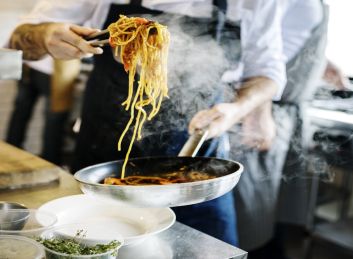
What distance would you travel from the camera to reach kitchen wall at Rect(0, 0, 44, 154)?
3.35 meters

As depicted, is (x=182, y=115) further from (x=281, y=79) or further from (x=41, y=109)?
(x=41, y=109)

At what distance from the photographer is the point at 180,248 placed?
0.96m

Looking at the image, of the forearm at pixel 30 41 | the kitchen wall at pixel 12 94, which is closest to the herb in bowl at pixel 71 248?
the forearm at pixel 30 41

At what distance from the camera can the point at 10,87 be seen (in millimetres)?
3576

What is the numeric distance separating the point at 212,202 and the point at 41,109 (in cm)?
272

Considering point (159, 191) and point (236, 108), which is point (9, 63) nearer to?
point (159, 191)

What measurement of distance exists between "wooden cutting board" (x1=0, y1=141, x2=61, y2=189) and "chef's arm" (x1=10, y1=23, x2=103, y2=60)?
1.67ft

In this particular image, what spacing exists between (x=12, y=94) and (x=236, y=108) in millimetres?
2859

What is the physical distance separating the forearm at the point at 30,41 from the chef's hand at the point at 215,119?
901 millimetres

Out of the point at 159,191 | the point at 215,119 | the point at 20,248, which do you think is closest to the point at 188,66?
the point at 215,119

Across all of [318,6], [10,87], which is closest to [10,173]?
[318,6]

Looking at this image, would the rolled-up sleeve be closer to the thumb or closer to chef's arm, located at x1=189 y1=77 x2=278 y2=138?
chef's arm, located at x1=189 y1=77 x2=278 y2=138

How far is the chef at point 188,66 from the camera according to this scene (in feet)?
5.73

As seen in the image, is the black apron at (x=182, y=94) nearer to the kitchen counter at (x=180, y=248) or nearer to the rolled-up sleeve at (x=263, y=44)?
the rolled-up sleeve at (x=263, y=44)
